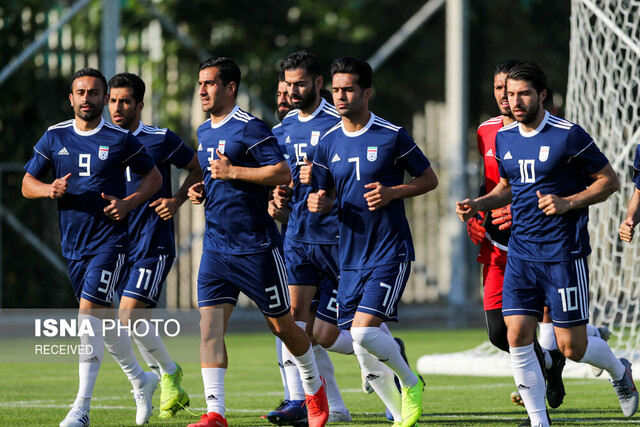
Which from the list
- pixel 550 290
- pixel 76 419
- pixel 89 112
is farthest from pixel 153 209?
pixel 550 290

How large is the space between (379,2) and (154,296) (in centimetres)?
1183

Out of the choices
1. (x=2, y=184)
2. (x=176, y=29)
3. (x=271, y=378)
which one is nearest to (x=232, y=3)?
(x=176, y=29)

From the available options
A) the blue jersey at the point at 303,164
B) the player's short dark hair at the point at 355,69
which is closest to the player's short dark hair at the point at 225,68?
the player's short dark hair at the point at 355,69

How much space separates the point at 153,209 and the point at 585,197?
3.39 metres

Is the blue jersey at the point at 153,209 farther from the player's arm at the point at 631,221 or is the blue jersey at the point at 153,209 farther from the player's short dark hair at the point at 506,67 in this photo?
the player's arm at the point at 631,221

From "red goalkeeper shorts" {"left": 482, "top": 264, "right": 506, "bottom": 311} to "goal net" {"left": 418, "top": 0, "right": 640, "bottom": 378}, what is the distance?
3.30 meters

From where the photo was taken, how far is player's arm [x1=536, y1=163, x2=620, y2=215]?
6.85 m

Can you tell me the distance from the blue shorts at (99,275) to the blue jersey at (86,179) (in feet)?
0.17

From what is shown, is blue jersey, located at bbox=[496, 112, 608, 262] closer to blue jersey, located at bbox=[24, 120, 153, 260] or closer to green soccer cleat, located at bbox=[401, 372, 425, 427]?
green soccer cleat, located at bbox=[401, 372, 425, 427]

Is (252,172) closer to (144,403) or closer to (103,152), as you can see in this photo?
(103,152)

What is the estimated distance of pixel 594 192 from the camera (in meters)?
6.91

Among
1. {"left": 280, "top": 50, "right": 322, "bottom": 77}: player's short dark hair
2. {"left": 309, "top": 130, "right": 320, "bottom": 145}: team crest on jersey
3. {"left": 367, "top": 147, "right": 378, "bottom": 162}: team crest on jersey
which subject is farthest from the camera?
{"left": 309, "top": 130, "right": 320, "bottom": 145}: team crest on jersey

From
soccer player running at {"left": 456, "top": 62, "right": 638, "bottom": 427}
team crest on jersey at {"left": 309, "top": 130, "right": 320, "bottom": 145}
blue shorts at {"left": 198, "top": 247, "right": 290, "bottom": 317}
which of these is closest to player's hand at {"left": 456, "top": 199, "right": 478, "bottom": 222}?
soccer player running at {"left": 456, "top": 62, "right": 638, "bottom": 427}

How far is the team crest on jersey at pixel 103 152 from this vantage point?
7840 mm
